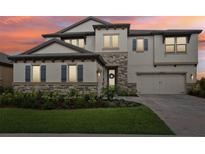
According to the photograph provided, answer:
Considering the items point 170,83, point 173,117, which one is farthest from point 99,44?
point 173,117

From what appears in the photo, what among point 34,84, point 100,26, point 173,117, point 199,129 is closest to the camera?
point 199,129

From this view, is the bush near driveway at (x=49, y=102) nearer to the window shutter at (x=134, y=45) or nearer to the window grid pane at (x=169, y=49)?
the window shutter at (x=134, y=45)

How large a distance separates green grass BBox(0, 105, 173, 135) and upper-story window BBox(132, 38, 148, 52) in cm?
1206

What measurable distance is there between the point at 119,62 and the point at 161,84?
164 inches

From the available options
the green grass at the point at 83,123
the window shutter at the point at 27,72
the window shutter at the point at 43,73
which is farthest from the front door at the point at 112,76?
the green grass at the point at 83,123

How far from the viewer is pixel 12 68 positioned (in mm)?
15836

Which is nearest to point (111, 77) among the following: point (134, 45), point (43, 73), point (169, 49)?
point (134, 45)

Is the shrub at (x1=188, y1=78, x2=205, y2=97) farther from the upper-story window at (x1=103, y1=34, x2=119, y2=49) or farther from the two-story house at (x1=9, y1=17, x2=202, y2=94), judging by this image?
the upper-story window at (x1=103, y1=34, x2=119, y2=49)

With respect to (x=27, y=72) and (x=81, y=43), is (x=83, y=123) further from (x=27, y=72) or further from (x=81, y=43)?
(x=81, y=43)

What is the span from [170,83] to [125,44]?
5.04 meters

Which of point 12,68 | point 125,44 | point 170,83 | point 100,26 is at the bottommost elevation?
point 170,83

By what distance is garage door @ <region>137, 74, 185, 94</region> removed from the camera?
17244 millimetres
